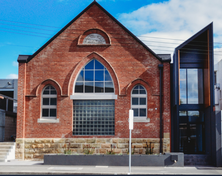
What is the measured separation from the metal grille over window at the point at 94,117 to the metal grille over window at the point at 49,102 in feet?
4.98

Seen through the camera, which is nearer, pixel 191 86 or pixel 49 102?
pixel 191 86

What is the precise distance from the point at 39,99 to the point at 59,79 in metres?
2.03

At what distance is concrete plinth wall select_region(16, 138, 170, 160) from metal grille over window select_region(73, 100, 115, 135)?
0.66 metres

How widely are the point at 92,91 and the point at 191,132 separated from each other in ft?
24.8

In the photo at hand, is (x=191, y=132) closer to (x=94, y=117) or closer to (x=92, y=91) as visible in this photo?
(x=94, y=117)

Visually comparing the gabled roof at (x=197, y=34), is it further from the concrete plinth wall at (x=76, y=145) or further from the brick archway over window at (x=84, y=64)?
the concrete plinth wall at (x=76, y=145)

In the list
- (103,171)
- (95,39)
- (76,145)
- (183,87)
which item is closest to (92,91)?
(95,39)

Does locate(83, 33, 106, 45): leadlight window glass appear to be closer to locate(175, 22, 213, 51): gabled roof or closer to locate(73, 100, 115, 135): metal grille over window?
locate(73, 100, 115, 135): metal grille over window

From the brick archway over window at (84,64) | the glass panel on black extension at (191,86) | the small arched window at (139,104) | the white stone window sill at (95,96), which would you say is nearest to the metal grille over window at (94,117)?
the white stone window sill at (95,96)

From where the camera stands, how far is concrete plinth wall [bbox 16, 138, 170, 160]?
20.1 meters

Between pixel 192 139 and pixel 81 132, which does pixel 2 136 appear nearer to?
pixel 81 132

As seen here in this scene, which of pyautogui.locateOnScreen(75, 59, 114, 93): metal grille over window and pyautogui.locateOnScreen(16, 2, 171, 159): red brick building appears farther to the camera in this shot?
pyautogui.locateOnScreen(75, 59, 114, 93): metal grille over window

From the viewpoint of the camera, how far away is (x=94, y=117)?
819 inches

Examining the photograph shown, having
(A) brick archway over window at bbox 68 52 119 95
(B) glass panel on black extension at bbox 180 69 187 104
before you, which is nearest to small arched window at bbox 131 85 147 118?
(A) brick archway over window at bbox 68 52 119 95
